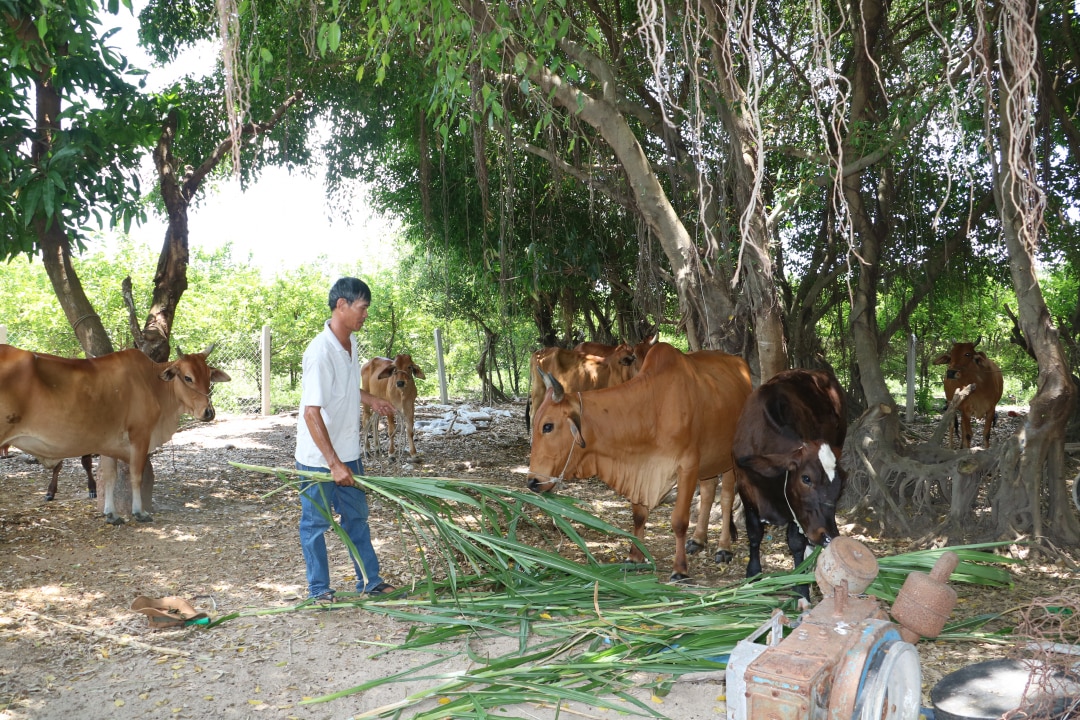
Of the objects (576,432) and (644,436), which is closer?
(576,432)

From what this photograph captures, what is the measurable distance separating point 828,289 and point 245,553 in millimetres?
8416

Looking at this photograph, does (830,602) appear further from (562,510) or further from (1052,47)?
(1052,47)

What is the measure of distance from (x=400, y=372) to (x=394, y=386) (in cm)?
21

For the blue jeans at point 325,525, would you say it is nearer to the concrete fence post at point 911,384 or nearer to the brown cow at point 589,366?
the brown cow at point 589,366

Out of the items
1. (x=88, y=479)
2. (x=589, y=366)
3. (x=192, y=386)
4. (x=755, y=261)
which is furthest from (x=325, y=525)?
(x=589, y=366)

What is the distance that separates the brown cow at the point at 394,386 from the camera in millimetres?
10562

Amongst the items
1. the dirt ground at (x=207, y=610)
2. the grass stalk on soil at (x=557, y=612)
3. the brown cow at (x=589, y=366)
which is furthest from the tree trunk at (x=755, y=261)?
the brown cow at (x=589, y=366)

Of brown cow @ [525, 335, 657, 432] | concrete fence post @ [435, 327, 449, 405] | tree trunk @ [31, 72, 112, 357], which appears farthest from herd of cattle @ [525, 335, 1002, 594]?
concrete fence post @ [435, 327, 449, 405]

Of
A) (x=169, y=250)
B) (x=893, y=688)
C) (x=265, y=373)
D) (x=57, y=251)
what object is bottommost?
(x=893, y=688)

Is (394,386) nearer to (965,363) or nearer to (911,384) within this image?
(965,363)

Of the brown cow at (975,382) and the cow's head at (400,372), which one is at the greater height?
the cow's head at (400,372)

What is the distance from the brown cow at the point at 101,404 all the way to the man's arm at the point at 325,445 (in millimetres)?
3127

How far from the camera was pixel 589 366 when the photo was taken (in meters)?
9.85

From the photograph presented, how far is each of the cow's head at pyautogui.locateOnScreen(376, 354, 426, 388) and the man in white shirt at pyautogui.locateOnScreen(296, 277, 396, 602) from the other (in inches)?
235
